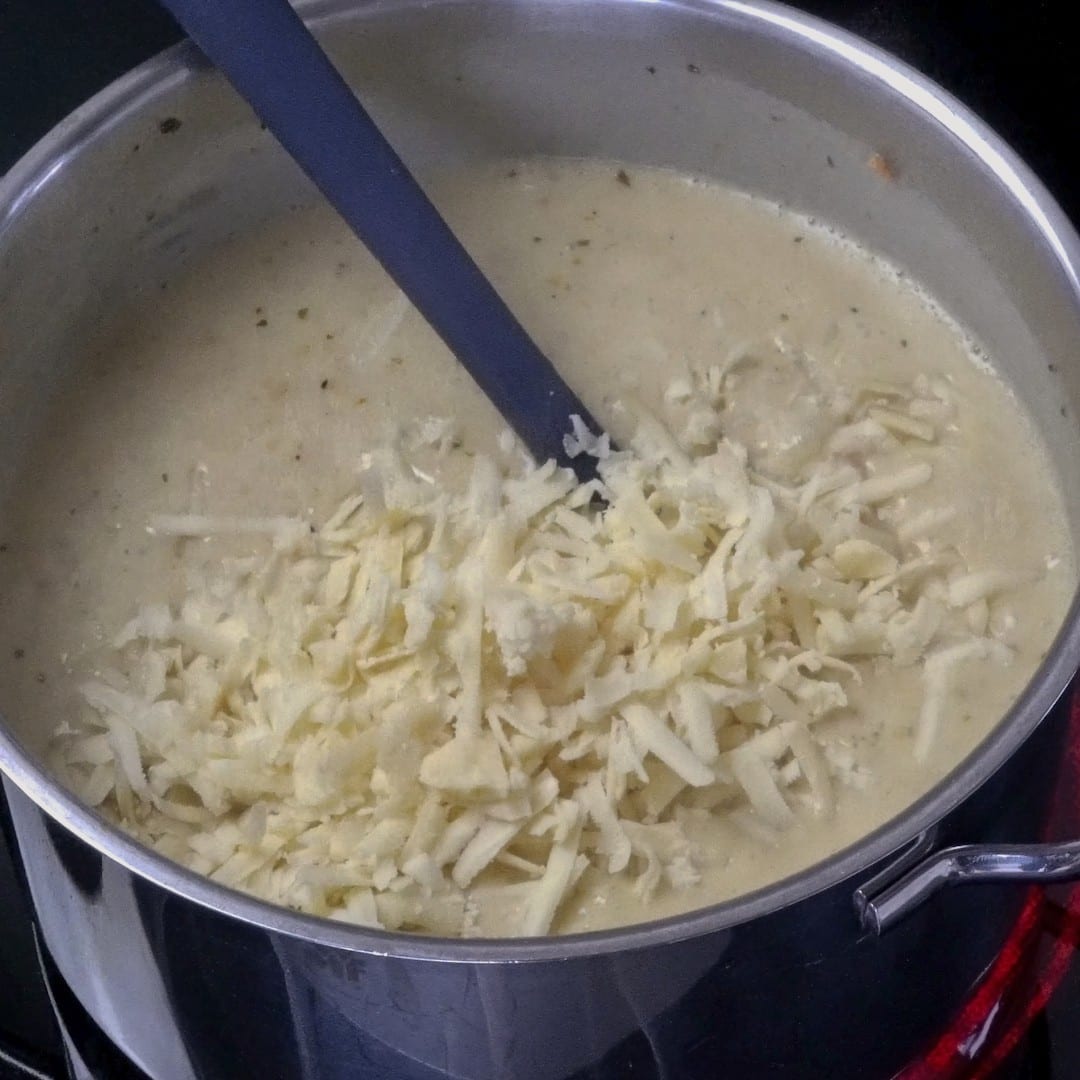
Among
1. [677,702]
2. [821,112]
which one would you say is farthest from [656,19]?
[677,702]

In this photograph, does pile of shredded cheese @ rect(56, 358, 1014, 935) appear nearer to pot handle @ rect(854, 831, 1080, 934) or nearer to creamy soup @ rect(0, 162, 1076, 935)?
creamy soup @ rect(0, 162, 1076, 935)

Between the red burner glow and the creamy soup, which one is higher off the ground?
the creamy soup

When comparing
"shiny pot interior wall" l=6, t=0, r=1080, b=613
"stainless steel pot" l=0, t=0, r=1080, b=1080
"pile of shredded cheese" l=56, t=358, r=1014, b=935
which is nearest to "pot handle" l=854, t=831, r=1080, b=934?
"stainless steel pot" l=0, t=0, r=1080, b=1080

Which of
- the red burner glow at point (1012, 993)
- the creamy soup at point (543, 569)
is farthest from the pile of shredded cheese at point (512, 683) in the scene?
the red burner glow at point (1012, 993)

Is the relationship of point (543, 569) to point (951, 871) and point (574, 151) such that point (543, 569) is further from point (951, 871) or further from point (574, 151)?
point (574, 151)

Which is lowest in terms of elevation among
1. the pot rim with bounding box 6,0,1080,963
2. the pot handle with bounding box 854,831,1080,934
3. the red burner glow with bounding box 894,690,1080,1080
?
the red burner glow with bounding box 894,690,1080,1080

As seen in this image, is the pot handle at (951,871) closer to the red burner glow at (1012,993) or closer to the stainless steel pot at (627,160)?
the stainless steel pot at (627,160)

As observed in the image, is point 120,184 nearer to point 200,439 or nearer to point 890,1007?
point 200,439
